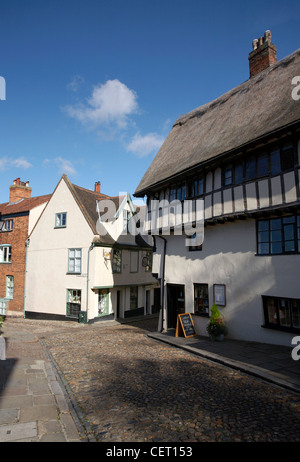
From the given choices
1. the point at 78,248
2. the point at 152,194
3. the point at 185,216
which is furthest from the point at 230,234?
the point at 78,248

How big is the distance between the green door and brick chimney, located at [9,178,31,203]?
46.0 feet

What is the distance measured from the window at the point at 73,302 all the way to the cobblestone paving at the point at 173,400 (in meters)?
8.92

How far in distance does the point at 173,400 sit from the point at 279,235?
6715 mm

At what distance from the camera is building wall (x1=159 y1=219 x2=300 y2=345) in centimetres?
1047

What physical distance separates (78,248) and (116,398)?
47.6ft

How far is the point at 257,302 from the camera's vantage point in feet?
36.9

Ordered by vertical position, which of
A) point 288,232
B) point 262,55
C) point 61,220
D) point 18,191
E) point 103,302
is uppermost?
point 262,55

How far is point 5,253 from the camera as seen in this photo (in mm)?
25531

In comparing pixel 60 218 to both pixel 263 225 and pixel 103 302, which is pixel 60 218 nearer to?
pixel 103 302

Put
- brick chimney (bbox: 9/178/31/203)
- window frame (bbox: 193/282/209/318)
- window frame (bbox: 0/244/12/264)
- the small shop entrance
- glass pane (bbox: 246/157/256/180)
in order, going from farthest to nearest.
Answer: brick chimney (bbox: 9/178/31/203) < window frame (bbox: 0/244/12/264) < the small shop entrance < window frame (bbox: 193/282/209/318) < glass pane (bbox: 246/157/256/180)

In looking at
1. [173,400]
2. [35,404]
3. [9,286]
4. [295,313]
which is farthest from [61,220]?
[173,400]

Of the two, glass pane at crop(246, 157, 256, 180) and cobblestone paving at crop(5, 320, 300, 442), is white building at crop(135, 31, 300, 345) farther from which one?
cobblestone paving at crop(5, 320, 300, 442)

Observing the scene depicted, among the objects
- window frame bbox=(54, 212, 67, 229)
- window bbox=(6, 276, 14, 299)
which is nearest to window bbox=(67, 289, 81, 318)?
window frame bbox=(54, 212, 67, 229)
